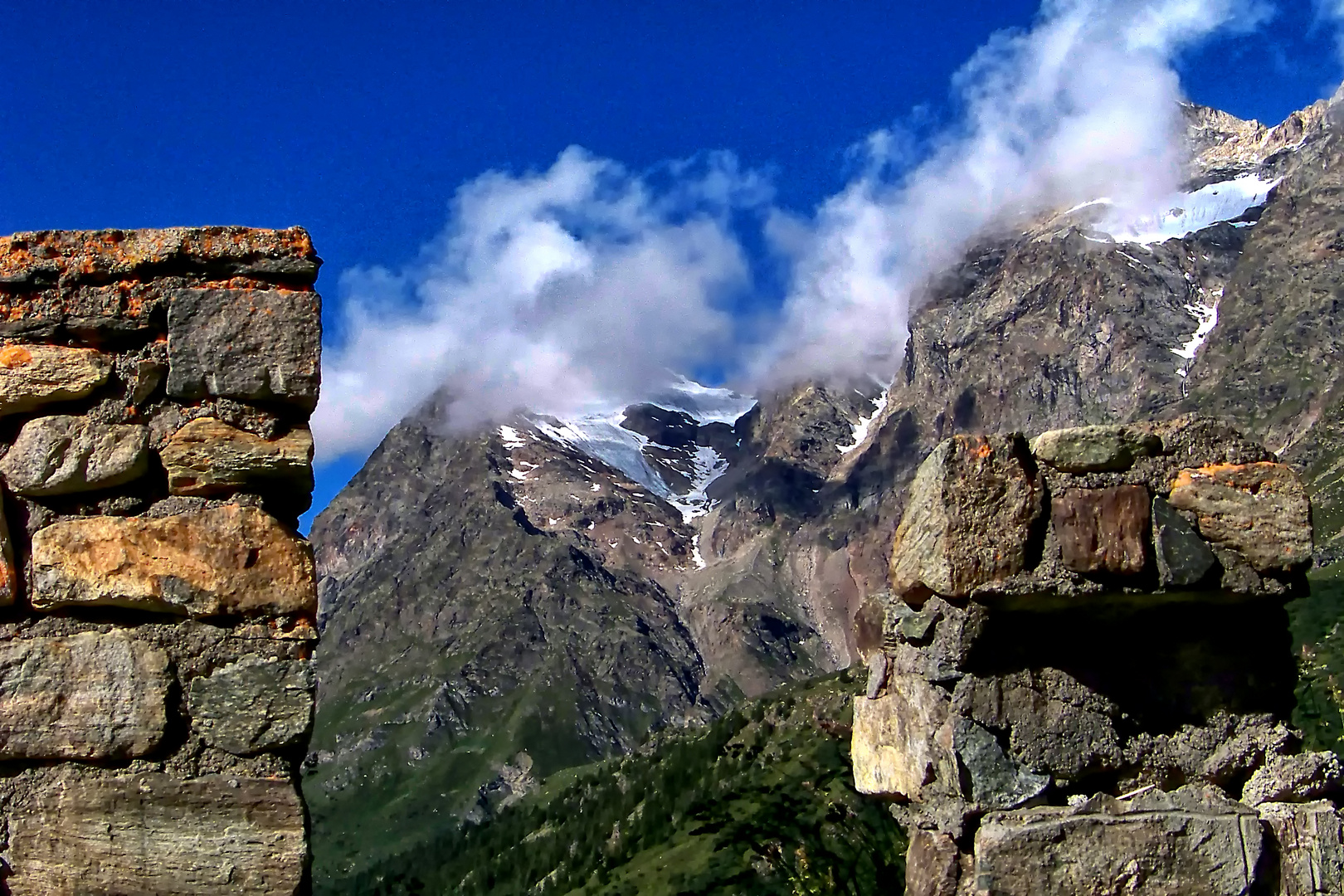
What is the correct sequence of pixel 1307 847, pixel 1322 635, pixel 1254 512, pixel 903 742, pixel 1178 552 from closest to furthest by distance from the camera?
pixel 1307 847 < pixel 1178 552 < pixel 1254 512 < pixel 903 742 < pixel 1322 635

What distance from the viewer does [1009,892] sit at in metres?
5.35

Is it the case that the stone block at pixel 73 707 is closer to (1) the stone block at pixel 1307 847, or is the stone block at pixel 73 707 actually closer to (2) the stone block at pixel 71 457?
(2) the stone block at pixel 71 457

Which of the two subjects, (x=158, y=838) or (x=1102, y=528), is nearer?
(x=158, y=838)

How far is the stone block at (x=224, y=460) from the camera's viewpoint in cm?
506

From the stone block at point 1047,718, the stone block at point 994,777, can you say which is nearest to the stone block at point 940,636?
the stone block at point 1047,718

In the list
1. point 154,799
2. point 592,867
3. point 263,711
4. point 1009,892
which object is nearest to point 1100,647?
point 1009,892

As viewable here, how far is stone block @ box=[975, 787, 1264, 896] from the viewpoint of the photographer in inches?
211

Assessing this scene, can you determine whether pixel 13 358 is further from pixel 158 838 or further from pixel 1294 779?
pixel 1294 779

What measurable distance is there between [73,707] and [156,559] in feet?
2.20

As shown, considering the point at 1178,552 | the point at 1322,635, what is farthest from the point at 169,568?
the point at 1322,635

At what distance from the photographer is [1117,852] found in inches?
213

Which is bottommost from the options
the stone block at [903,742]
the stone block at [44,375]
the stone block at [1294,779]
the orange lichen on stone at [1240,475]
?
the stone block at [1294,779]

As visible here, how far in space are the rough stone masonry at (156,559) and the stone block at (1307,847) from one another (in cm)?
431

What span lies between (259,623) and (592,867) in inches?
4369
